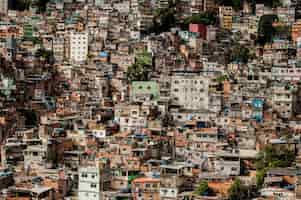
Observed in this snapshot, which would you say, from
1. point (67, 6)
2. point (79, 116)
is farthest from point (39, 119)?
point (67, 6)

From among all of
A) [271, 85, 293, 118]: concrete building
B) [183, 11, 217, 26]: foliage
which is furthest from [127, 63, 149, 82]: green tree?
[183, 11, 217, 26]: foliage

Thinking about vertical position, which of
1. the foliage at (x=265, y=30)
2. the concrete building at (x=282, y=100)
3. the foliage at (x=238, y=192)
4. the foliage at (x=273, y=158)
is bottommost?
the foliage at (x=238, y=192)

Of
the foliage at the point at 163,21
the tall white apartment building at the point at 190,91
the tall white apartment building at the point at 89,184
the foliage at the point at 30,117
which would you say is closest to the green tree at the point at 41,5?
the foliage at the point at 163,21

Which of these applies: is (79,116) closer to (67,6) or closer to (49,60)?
(49,60)

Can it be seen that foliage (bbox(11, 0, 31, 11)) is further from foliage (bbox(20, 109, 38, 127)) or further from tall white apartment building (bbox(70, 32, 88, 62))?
foliage (bbox(20, 109, 38, 127))

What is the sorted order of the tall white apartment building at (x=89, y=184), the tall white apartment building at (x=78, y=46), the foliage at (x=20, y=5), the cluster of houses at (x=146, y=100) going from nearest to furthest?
the tall white apartment building at (x=89, y=184) < the cluster of houses at (x=146, y=100) < the tall white apartment building at (x=78, y=46) < the foliage at (x=20, y=5)

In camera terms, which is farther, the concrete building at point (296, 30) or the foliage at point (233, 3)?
the foliage at point (233, 3)

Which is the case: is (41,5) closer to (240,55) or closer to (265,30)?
(265,30)

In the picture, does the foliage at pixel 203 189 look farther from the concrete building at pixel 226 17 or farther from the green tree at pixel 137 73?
the concrete building at pixel 226 17
